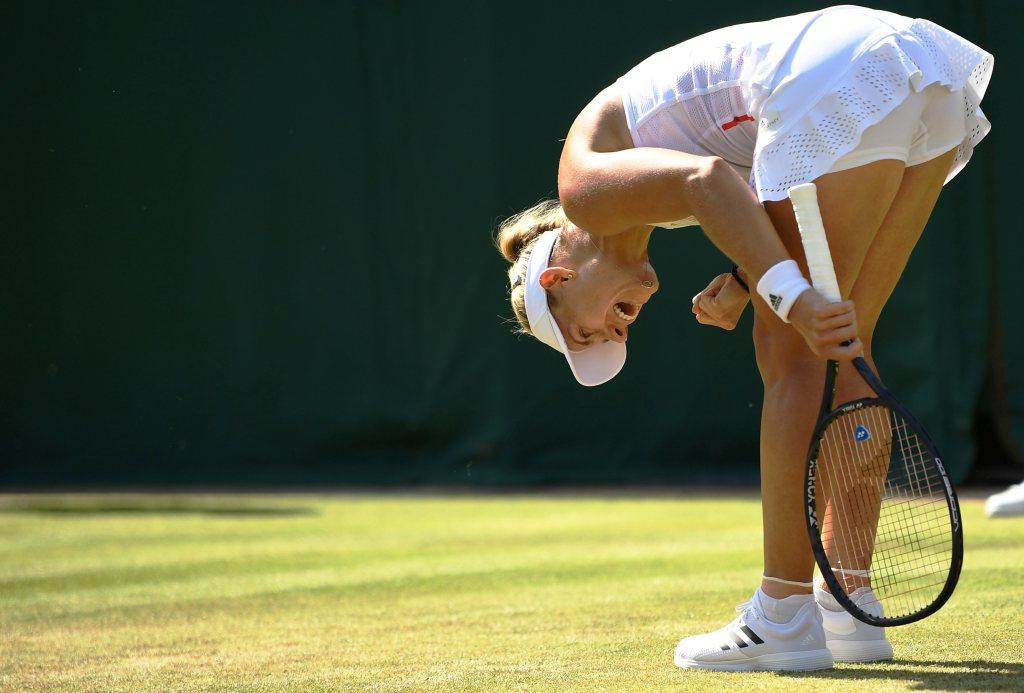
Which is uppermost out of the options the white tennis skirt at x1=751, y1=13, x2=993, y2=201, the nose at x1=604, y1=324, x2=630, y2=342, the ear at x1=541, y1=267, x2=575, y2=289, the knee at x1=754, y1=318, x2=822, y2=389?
the white tennis skirt at x1=751, y1=13, x2=993, y2=201

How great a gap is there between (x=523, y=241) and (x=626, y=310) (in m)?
0.24

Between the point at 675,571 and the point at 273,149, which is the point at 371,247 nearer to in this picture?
the point at 273,149

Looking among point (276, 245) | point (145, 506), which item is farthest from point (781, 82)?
point (145, 506)

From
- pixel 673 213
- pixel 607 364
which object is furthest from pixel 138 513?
pixel 673 213

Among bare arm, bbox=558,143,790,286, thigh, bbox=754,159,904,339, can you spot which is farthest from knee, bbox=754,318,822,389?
bare arm, bbox=558,143,790,286

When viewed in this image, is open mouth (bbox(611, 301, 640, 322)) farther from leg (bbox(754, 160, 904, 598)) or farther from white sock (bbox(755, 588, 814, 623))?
white sock (bbox(755, 588, 814, 623))

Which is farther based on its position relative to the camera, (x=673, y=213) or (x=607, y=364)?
(x=607, y=364)

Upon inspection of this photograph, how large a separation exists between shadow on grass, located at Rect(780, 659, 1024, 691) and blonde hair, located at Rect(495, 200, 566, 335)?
740 mm

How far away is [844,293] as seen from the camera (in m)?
1.85

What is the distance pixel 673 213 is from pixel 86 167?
12.9 feet

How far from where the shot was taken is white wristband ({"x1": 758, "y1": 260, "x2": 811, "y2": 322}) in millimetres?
1677

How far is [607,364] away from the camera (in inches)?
87.5

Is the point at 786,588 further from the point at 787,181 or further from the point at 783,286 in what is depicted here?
the point at 787,181

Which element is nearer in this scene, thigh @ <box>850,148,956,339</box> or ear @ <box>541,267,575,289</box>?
thigh @ <box>850,148,956,339</box>
